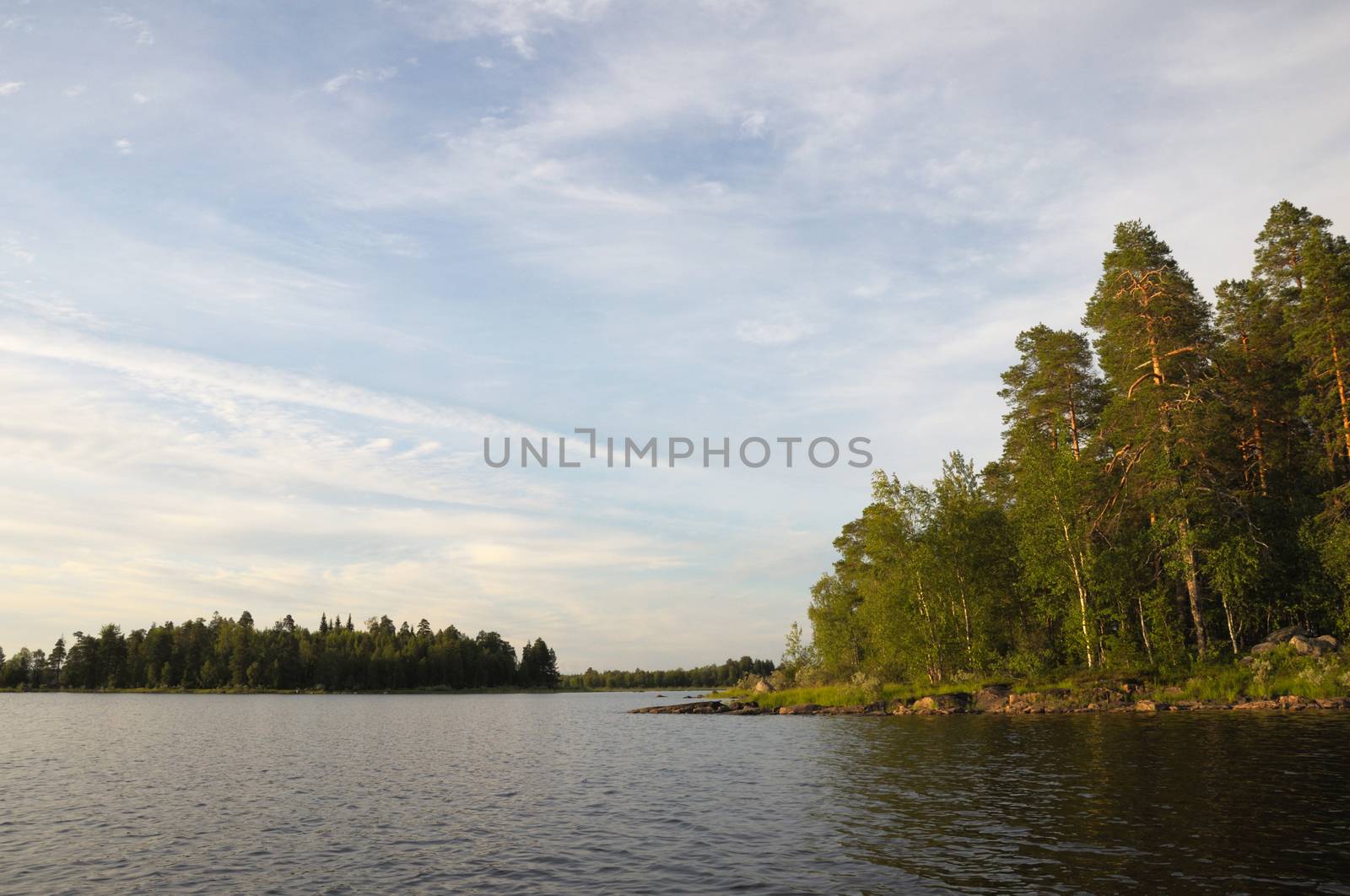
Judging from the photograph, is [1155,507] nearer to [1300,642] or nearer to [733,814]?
[1300,642]

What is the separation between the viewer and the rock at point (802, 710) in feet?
239

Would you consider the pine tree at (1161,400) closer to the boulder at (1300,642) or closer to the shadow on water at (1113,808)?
the boulder at (1300,642)

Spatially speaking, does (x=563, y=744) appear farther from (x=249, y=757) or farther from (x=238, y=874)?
(x=238, y=874)

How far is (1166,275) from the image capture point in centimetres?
5625

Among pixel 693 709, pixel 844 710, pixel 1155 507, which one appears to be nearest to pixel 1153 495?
pixel 1155 507

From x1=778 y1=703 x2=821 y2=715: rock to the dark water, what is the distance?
82.8 ft

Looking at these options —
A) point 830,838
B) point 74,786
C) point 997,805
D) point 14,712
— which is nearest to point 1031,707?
point 997,805

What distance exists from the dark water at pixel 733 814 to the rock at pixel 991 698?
11.0 meters

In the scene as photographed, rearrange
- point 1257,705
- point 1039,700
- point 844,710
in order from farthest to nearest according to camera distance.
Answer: point 844,710
point 1039,700
point 1257,705

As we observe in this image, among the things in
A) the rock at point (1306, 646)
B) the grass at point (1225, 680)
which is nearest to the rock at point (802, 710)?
the grass at point (1225, 680)

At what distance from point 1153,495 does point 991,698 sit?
18298 millimetres

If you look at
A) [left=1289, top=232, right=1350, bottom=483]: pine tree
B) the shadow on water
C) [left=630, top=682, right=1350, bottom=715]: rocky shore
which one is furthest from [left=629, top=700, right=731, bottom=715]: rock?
[left=1289, top=232, right=1350, bottom=483]: pine tree

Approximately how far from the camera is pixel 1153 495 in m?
54.4

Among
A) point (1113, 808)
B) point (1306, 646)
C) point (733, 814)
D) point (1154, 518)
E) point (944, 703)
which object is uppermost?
point (1154, 518)
